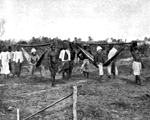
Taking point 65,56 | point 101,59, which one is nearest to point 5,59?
point 65,56

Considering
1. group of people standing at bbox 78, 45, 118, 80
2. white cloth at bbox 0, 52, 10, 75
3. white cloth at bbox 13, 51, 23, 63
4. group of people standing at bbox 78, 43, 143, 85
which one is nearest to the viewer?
group of people standing at bbox 78, 43, 143, 85

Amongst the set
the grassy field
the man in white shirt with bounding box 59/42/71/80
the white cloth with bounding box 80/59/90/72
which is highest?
the man in white shirt with bounding box 59/42/71/80

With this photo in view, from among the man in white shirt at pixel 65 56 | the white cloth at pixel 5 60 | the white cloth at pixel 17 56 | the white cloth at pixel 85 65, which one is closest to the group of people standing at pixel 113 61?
the white cloth at pixel 85 65

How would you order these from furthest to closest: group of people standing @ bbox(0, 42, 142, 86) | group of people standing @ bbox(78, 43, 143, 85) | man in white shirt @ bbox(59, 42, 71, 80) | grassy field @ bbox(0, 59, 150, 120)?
man in white shirt @ bbox(59, 42, 71, 80) < group of people standing @ bbox(78, 43, 143, 85) < group of people standing @ bbox(0, 42, 142, 86) < grassy field @ bbox(0, 59, 150, 120)

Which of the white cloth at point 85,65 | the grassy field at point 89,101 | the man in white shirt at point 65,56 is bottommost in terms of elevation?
the grassy field at point 89,101

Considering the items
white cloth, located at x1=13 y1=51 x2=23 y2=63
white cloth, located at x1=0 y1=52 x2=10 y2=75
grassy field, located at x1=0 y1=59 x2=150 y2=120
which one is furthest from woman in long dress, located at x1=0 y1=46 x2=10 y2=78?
grassy field, located at x1=0 y1=59 x2=150 y2=120

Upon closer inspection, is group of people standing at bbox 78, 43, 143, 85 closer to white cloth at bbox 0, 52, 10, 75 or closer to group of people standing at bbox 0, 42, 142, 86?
group of people standing at bbox 0, 42, 142, 86

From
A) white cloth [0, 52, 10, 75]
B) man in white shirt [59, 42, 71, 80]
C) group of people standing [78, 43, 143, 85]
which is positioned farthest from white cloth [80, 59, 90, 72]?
white cloth [0, 52, 10, 75]

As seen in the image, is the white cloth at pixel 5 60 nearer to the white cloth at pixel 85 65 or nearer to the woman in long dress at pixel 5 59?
the woman in long dress at pixel 5 59

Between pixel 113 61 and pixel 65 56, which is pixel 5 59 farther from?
pixel 113 61

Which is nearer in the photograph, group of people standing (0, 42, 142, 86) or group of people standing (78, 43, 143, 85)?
group of people standing (0, 42, 142, 86)

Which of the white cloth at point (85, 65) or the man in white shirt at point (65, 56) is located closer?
the man in white shirt at point (65, 56)

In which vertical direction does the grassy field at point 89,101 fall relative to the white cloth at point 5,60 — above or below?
below

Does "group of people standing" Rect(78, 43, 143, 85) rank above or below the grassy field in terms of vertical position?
above
